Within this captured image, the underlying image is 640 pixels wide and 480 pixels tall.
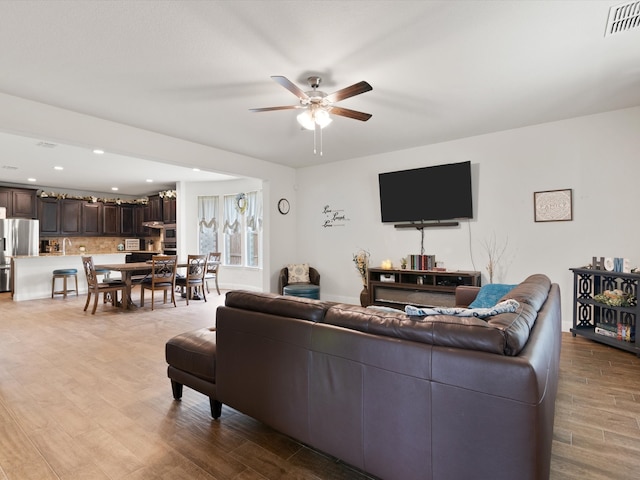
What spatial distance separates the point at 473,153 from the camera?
4762 millimetres

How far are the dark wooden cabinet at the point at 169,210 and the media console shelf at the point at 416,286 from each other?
225 inches

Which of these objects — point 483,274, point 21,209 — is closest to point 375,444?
point 483,274

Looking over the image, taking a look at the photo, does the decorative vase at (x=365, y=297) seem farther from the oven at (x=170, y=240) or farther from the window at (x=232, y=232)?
the oven at (x=170, y=240)

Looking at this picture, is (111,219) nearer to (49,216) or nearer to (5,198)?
(49,216)

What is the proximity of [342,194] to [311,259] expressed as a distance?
1.44 metres

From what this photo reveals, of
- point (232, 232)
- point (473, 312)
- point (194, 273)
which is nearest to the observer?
point (473, 312)

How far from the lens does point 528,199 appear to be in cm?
438

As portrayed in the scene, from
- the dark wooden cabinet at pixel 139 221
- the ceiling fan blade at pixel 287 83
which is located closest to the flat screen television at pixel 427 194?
the ceiling fan blade at pixel 287 83

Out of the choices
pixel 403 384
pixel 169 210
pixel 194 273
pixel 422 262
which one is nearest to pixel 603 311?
pixel 422 262

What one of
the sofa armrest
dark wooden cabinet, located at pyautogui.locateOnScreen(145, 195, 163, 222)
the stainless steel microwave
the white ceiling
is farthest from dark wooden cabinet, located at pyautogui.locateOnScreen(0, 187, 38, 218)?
the sofa armrest

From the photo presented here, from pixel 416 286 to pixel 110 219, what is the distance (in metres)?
8.96

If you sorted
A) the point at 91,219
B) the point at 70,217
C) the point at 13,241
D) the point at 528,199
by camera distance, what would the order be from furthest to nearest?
1. the point at 91,219
2. the point at 70,217
3. the point at 13,241
4. the point at 528,199

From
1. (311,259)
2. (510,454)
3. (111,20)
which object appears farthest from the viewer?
(311,259)

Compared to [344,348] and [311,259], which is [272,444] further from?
[311,259]
